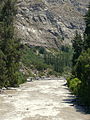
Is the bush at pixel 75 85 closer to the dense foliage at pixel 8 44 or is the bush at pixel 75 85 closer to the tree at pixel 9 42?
the dense foliage at pixel 8 44

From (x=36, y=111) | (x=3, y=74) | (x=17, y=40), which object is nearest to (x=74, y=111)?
(x=36, y=111)

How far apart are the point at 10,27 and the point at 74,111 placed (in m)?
40.4

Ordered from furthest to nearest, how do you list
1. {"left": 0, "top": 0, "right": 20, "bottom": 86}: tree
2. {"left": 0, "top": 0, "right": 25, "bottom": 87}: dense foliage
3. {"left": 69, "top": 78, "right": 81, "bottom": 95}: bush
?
1. {"left": 0, "top": 0, "right": 20, "bottom": 86}: tree
2. {"left": 0, "top": 0, "right": 25, "bottom": 87}: dense foliage
3. {"left": 69, "top": 78, "right": 81, "bottom": 95}: bush

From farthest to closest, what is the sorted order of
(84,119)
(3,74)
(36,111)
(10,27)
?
(10,27), (3,74), (36,111), (84,119)

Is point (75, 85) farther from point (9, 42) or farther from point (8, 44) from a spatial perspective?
point (9, 42)

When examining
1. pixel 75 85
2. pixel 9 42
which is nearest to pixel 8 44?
pixel 9 42

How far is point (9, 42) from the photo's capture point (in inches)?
2886

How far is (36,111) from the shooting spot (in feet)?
126

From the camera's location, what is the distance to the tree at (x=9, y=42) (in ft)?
237

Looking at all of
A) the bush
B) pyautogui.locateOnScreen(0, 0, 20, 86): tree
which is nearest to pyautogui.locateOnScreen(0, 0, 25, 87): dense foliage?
pyautogui.locateOnScreen(0, 0, 20, 86): tree

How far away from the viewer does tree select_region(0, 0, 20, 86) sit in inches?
2840

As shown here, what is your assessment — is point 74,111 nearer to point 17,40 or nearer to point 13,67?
point 13,67

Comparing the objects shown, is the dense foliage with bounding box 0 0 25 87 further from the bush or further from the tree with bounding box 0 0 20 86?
the bush

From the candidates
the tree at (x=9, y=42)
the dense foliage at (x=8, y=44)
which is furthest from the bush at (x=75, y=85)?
the tree at (x=9, y=42)
